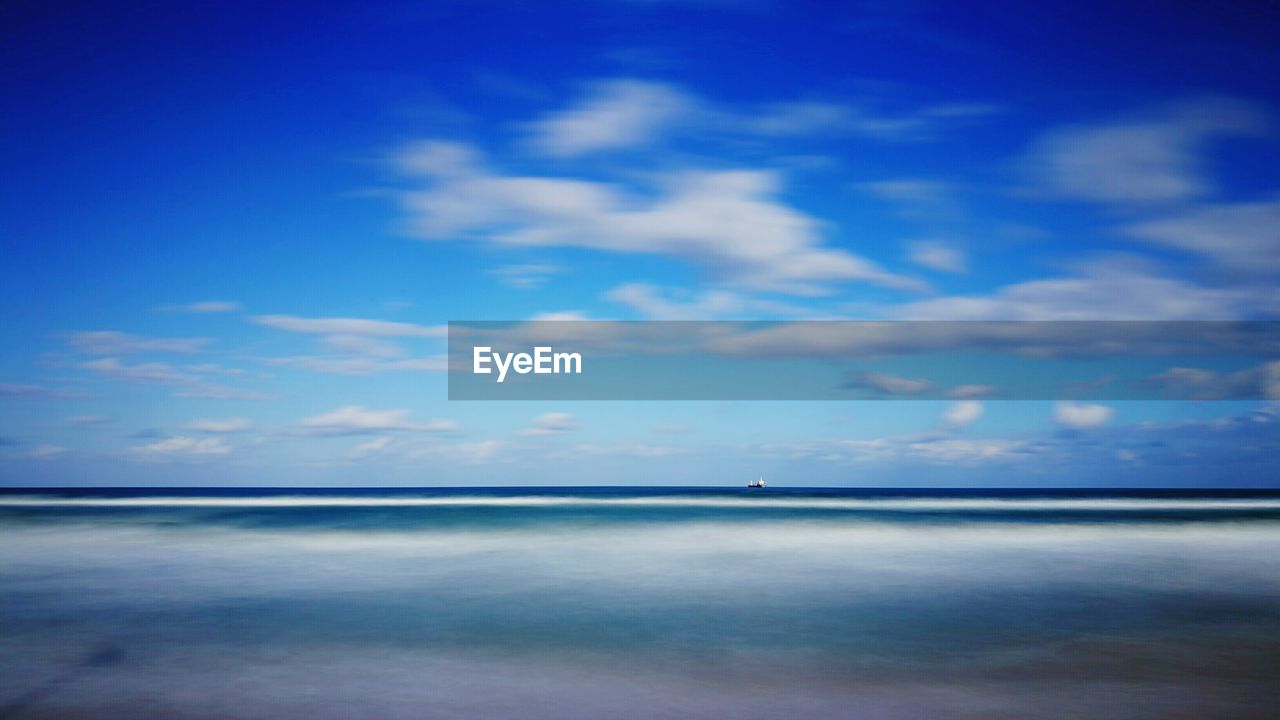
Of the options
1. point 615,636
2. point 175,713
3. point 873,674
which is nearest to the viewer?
point 175,713

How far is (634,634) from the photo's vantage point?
10.2m

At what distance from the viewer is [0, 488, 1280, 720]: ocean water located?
711 cm

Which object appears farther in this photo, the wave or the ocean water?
the wave

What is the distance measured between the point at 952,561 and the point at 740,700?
44.2 ft

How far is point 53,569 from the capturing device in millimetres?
16656

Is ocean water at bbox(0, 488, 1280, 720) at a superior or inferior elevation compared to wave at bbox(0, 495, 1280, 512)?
superior

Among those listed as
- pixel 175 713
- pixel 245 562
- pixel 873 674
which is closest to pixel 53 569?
pixel 245 562

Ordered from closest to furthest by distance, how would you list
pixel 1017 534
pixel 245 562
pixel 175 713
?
pixel 175 713
pixel 245 562
pixel 1017 534

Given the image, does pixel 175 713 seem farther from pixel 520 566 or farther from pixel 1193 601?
pixel 1193 601

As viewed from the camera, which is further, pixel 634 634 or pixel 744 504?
pixel 744 504

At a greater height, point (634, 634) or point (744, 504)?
point (634, 634)

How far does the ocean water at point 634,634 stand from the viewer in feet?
23.3

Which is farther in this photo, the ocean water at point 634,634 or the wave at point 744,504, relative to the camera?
the wave at point 744,504

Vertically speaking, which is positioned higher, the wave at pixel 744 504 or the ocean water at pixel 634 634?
the ocean water at pixel 634 634
